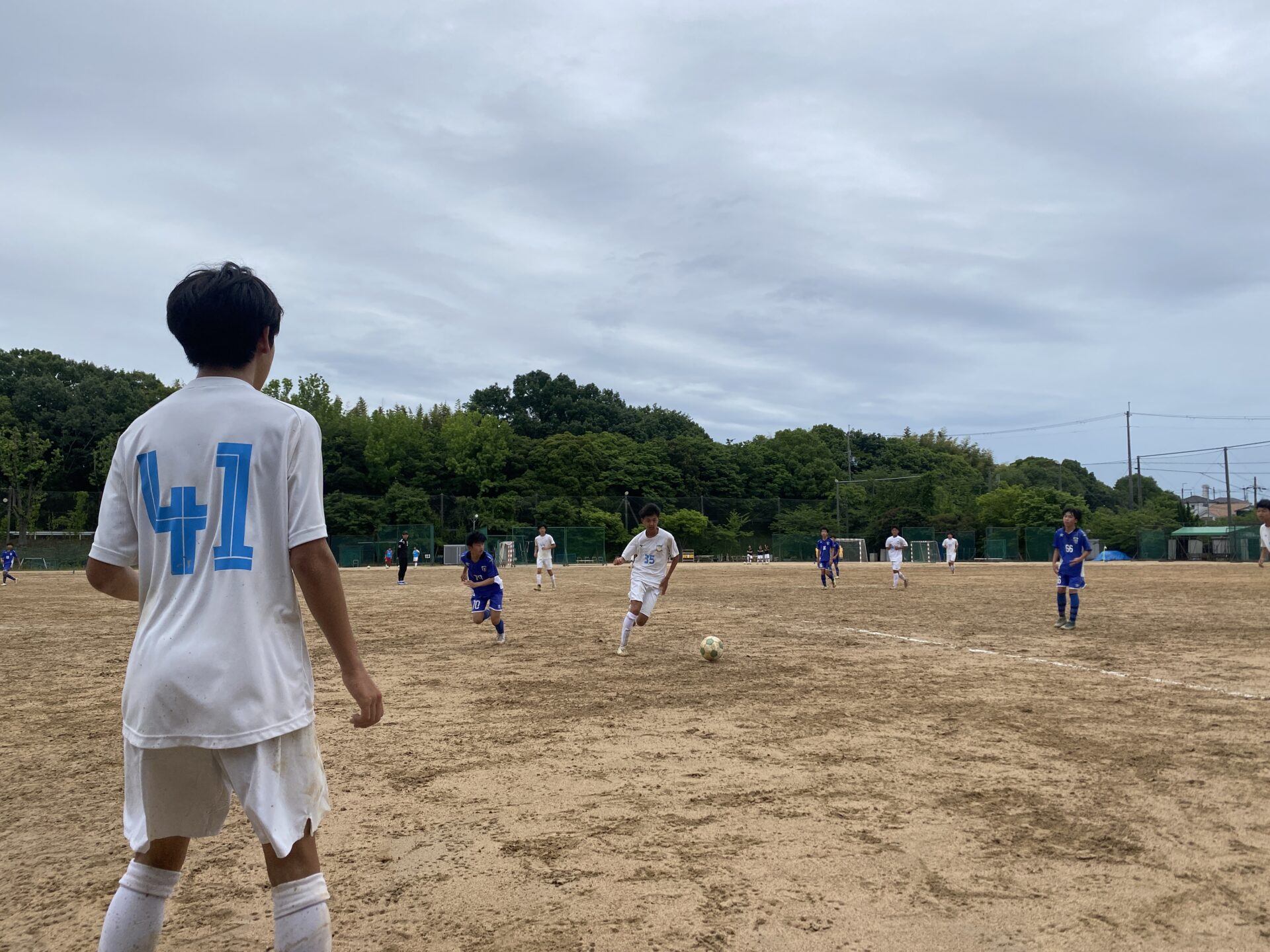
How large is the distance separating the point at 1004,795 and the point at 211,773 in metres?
3.83

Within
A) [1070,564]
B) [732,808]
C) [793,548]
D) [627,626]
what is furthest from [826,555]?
[793,548]

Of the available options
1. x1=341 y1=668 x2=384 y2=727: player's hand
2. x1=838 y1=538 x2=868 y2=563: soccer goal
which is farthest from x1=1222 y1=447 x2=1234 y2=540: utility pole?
x1=341 y1=668 x2=384 y2=727: player's hand

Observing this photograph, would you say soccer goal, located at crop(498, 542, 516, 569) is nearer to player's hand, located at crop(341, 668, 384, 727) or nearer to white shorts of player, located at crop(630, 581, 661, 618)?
white shorts of player, located at crop(630, 581, 661, 618)

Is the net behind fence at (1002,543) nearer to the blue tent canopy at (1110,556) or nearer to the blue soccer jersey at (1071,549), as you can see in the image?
the blue tent canopy at (1110,556)

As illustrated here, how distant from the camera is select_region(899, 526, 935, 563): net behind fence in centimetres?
5550

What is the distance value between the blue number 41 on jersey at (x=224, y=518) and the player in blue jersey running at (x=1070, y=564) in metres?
12.7

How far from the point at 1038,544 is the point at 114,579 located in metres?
60.4

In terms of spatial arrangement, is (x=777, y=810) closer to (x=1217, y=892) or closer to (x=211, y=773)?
(x=1217, y=892)

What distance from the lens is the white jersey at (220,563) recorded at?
215cm

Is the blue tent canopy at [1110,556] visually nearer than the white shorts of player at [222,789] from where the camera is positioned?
No

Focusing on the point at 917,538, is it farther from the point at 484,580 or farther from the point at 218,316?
the point at 218,316

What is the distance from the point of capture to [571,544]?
182 ft

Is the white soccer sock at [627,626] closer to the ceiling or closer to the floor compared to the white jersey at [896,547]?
closer to the floor

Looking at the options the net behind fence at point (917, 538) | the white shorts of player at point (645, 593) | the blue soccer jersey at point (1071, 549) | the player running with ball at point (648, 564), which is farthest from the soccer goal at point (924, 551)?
the player running with ball at point (648, 564)
